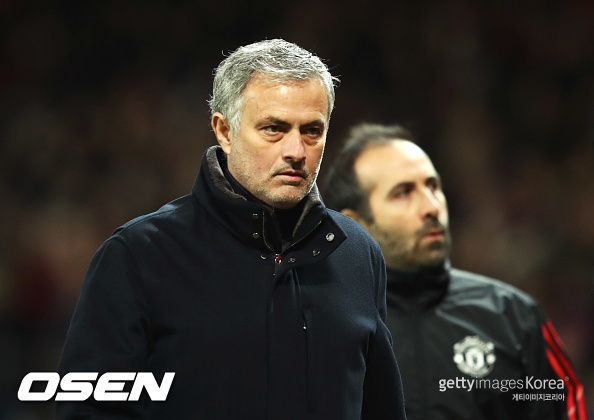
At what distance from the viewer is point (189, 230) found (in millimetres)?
2113

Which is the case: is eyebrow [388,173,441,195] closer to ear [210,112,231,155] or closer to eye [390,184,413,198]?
eye [390,184,413,198]

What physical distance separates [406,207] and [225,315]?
152 centimetres

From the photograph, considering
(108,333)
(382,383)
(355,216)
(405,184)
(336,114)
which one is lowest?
(382,383)

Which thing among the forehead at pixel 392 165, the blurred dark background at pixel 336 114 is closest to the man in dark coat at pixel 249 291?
the forehead at pixel 392 165

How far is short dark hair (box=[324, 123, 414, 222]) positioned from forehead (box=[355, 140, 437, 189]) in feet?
0.11

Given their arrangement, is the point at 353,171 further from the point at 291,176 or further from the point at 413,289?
the point at 291,176

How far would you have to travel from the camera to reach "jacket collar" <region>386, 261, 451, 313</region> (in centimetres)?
327

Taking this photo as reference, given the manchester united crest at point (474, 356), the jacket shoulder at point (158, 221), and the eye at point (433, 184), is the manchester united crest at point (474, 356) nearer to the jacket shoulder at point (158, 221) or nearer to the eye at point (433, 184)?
the eye at point (433, 184)

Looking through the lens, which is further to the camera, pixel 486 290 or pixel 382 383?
pixel 486 290

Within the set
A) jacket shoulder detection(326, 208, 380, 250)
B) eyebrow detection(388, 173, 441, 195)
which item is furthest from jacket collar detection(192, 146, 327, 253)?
eyebrow detection(388, 173, 441, 195)

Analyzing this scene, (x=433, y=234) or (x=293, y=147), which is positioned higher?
(x=293, y=147)

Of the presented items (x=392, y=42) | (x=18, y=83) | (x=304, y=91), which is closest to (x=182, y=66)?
(x=18, y=83)

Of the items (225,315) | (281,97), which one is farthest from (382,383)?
(281,97)

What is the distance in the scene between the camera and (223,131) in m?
2.27
